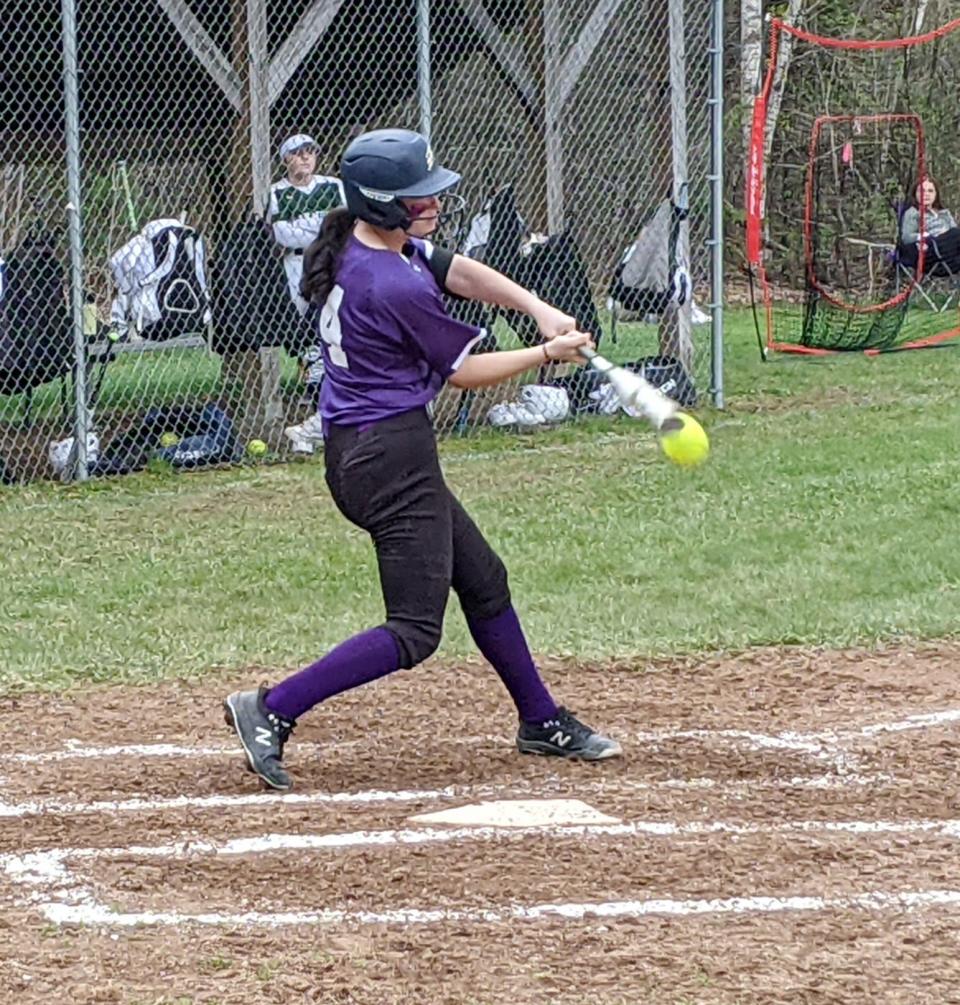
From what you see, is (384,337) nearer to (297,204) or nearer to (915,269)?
(297,204)

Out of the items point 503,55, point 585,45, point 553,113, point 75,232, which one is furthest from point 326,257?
point 503,55

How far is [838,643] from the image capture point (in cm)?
725

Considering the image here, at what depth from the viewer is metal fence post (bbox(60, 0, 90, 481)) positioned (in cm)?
1090

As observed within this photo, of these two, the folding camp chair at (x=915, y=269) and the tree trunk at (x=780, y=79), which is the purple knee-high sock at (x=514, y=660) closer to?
the folding camp chair at (x=915, y=269)

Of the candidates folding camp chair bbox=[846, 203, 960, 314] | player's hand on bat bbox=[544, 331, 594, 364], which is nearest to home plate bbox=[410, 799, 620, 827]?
player's hand on bat bbox=[544, 331, 594, 364]

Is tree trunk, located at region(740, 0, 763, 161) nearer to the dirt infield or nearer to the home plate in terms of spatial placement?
the dirt infield

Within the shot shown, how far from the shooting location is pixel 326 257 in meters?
5.21

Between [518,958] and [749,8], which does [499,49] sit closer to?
[749,8]

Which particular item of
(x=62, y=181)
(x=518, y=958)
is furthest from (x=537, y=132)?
(x=518, y=958)

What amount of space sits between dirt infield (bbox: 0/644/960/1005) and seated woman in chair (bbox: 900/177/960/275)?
12.1m

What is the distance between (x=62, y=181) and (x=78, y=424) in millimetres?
5599

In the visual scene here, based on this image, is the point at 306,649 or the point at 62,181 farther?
the point at 62,181

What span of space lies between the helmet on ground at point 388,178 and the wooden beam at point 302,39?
8035 mm

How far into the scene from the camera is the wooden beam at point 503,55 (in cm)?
1414
